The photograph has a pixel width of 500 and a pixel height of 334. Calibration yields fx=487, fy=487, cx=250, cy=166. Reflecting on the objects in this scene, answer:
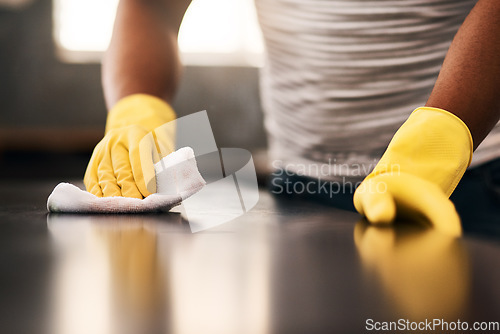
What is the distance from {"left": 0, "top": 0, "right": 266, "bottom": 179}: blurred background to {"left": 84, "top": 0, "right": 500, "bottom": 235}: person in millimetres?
2998

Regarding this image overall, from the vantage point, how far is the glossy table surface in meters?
0.25

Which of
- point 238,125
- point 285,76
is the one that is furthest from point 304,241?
point 238,125

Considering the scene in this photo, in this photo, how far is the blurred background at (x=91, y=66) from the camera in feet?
13.9

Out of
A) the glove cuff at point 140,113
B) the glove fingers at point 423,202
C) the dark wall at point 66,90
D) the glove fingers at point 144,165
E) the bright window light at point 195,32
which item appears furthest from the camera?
the bright window light at point 195,32

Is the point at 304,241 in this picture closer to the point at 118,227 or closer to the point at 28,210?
the point at 118,227

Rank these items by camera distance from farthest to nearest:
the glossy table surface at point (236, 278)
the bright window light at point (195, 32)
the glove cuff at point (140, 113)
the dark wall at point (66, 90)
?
the bright window light at point (195, 32)
the dark wall at point (66, 90)
the glove cuff at point (140, 113)
the glossy table surface at point (236, 278)

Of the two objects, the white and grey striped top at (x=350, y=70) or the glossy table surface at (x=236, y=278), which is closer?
the glossy table surface at (x=236, y=278)

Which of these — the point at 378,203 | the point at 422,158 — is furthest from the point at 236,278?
the point at 422,158

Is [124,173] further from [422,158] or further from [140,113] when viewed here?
[422,158]

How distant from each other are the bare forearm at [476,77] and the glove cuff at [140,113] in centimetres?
48

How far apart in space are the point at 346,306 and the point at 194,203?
1.61 feet

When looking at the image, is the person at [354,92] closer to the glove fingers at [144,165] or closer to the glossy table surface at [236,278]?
the glove fingers at [144,165]

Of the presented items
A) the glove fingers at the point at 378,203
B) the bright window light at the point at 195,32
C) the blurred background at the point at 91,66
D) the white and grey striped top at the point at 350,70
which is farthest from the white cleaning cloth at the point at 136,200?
the bright window light at the point at 195,32

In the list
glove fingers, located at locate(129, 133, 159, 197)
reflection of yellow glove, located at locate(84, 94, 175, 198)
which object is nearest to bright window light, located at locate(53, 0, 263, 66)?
reflection of yellow glove, located at locate(84, 94, 175, 198)
